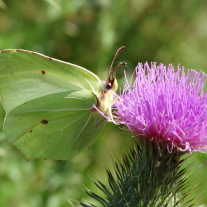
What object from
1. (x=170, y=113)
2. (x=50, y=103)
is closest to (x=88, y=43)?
(x=50, y=103)

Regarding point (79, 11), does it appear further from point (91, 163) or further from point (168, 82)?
point (168, 82)

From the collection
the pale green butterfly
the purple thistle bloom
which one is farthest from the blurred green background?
the purple thistle bloom

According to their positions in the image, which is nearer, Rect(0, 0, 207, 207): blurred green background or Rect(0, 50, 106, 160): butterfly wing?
Rect(0, 50, 106, 160): butterfly wing

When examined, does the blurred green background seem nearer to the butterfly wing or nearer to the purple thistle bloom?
the butterfly wing

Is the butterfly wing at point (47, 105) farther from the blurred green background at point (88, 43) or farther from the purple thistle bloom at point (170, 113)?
the blurred green background at point (88, 43)

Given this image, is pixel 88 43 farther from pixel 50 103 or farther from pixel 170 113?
pixel 170 113
